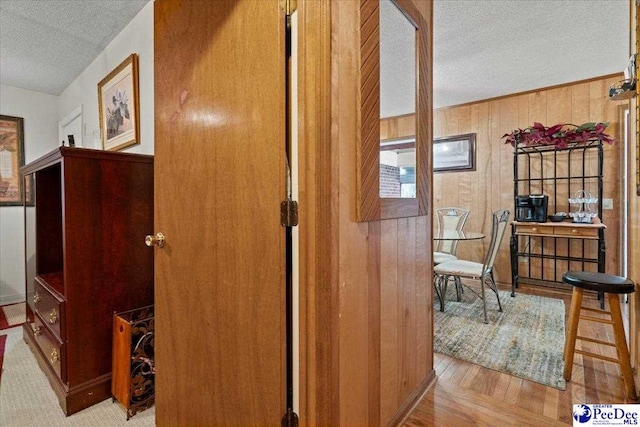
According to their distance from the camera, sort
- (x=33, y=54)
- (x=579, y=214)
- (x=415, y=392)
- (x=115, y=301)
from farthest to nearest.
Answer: (x=579, y=214)
(x=33, y=54)
(x=115, y=301)
(x=415, y=392)

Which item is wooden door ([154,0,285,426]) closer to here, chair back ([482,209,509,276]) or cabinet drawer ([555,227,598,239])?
chair back ([482,209,509,276])

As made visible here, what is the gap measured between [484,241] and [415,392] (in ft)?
10.4

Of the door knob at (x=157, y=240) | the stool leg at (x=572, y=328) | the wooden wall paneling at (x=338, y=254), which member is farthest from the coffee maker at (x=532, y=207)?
the door knob at (x=157, y=240)

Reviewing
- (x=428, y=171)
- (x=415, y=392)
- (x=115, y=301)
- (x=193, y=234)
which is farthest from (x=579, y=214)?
(x=115, y=301)

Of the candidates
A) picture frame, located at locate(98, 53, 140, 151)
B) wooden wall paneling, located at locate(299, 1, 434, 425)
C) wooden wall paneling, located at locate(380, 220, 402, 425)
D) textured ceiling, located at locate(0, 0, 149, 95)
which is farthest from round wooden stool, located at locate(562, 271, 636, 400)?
textured ceiling, located at locate(0, 0, 149, 95)

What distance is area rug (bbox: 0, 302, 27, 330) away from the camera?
293 centimetres

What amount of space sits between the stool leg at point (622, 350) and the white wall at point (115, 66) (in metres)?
3.00

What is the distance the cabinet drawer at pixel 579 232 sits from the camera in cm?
318

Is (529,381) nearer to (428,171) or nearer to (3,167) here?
(428,171)

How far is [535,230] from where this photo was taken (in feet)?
11.6

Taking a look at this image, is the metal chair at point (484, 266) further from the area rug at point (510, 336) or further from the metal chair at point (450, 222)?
the metal chair at point (450, 222)

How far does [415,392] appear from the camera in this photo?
167cm

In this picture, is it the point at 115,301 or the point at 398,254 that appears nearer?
the point at 398,254

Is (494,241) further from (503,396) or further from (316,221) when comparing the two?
(316,221)
